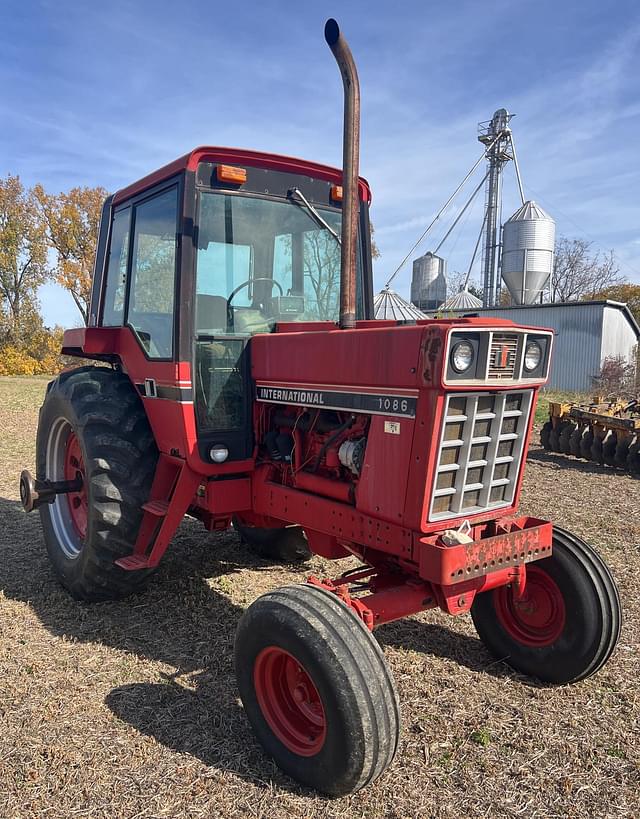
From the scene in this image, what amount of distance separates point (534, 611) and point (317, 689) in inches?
60.8

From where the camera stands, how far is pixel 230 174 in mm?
3713

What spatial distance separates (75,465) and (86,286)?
31.4 meters

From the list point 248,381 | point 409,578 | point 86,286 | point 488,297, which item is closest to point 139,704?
point 409,578

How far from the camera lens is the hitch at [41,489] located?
177 inches

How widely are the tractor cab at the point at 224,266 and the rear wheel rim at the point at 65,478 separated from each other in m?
0.95

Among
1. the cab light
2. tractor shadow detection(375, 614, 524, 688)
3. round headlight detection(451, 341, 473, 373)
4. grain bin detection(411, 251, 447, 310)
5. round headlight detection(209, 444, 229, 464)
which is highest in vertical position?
grain bin detection(411, 251, 447, 310)

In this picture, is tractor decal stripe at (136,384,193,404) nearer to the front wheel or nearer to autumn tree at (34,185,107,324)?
the front wheel

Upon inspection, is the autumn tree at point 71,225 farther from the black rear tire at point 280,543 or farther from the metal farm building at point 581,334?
the black rear tire at point 280,543

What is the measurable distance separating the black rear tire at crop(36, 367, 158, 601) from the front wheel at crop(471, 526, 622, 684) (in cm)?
213

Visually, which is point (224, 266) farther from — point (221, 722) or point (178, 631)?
point (221, 722)

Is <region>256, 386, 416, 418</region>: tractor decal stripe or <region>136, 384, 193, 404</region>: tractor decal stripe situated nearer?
<region>256, 386, 416, 418</region>: tractor decal stripe

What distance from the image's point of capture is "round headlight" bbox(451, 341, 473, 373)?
2715mm

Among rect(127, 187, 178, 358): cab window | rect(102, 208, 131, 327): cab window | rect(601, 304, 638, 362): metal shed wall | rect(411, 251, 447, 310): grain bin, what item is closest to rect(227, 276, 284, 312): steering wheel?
rect(127, 187, 178, 358): cab window

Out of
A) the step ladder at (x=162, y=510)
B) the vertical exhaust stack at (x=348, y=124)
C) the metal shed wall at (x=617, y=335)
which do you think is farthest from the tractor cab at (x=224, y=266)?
the metal shed wall at (x=617, y=335)
